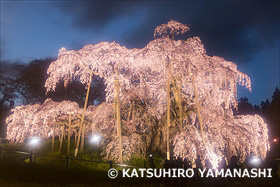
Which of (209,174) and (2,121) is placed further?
(2,121)

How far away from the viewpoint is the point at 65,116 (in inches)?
742

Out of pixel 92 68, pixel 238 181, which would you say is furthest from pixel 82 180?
pixel 92 68

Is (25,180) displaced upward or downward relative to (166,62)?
downward

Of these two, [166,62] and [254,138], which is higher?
[166,62]

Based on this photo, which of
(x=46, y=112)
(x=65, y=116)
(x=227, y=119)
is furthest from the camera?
(x=65, y=116)

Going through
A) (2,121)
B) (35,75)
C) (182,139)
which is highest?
(35,75)

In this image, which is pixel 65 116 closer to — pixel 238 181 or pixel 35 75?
pixel 238 181

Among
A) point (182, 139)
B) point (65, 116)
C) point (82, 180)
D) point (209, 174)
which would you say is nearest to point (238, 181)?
point (209, 174)

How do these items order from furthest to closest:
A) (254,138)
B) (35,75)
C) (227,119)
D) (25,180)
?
1. (35,75)
2. (227,119)
3. (254,138)
4. (25,180)

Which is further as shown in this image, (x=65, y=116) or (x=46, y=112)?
(x=65, y=116)

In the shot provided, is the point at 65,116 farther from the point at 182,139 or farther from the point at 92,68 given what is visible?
the point at 182,139

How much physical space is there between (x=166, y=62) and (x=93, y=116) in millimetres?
6020

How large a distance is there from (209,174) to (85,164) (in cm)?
765

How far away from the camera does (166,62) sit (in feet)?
45.8
